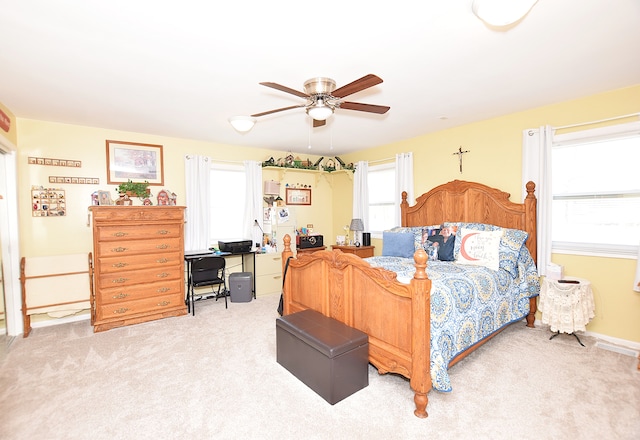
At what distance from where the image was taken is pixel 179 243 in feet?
13.0

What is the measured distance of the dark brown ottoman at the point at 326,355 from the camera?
2082 mm

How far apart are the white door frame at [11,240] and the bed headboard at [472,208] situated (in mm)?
4877

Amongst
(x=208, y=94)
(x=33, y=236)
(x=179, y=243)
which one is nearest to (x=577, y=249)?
(x=208, y=94)

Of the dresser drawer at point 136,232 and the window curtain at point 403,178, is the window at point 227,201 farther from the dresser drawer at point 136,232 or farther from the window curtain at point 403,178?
the window curtain at point 403,178

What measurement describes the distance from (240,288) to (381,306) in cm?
280

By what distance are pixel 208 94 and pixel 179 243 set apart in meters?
2.04

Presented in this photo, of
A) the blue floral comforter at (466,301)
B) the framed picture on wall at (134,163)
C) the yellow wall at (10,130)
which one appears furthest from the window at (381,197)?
the yellow wall at (10,130)

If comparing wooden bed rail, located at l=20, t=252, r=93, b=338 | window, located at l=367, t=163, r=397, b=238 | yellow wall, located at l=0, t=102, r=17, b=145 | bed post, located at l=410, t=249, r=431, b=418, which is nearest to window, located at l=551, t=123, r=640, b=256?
window, located at l=367, t=163, r=397, b=238

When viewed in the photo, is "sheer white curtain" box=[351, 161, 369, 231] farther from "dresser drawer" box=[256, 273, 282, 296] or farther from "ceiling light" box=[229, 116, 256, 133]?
"ceiling light" box=[229, 116, 256, 133]

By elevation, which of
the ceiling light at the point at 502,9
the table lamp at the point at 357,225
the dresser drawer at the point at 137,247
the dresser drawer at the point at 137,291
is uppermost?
the ceiling light at the point at 502,9

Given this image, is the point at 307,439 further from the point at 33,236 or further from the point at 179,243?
the point at 33,236

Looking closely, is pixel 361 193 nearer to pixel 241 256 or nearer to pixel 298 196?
pixel 298 196

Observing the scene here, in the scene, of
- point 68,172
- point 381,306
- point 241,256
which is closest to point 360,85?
point 381,306

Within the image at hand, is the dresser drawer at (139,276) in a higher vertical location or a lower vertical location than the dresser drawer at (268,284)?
higher
